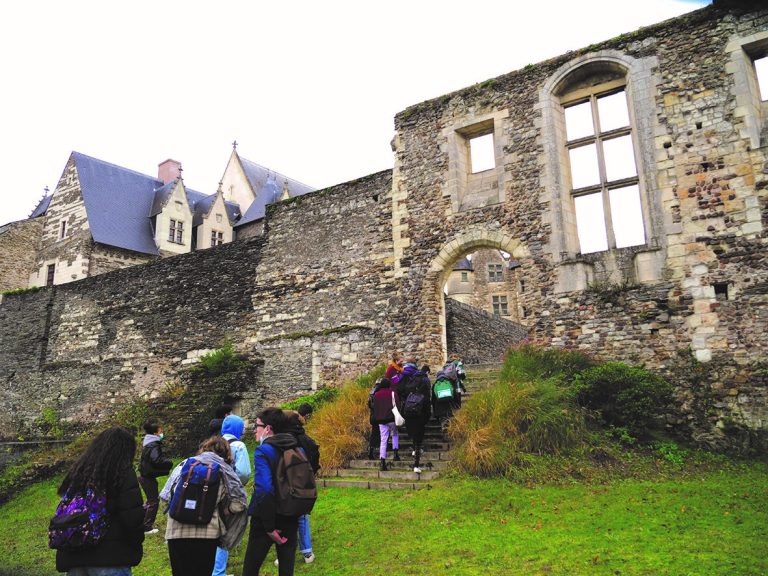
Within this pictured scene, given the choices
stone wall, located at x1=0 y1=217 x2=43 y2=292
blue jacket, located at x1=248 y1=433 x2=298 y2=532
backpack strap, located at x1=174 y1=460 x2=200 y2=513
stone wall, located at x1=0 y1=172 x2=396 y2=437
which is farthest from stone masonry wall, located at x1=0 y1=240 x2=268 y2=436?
backpack strap, located at x1=174 y1=460 x2=200 y2=513

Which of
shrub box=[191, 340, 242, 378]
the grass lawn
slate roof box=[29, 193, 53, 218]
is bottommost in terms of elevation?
the grass lawn

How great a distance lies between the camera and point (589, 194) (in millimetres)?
11164

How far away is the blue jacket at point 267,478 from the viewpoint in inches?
170

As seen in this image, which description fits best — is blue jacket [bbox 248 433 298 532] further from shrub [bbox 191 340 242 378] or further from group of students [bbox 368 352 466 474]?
shrub [bbox 191 340 242 378]

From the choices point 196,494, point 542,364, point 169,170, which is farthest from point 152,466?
point 169,170

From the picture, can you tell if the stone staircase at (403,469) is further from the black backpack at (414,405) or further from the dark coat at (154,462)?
the dark coat at (154,462)

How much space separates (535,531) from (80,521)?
4145 millimetres

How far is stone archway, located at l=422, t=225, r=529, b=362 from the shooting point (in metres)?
11.6

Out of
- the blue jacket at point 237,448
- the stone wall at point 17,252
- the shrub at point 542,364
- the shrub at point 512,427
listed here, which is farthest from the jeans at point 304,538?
the stone wall at point 17,252

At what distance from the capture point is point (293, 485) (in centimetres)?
441

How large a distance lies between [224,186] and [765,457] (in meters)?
26.9

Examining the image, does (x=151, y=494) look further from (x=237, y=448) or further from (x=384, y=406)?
(x=384, y=406)

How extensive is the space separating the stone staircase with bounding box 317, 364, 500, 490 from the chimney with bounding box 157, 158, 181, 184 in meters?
21.7

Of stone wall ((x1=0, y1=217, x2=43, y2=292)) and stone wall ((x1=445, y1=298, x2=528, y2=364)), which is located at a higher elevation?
stone wall ((x1=0, y1=217, x2=43, y2=292))
